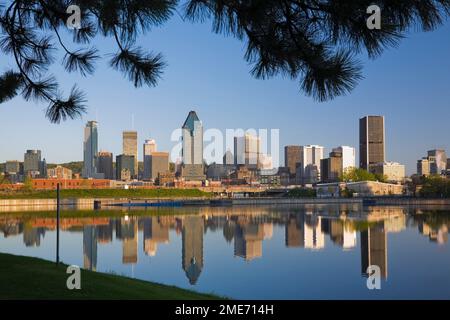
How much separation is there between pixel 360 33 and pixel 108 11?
3.10 meters

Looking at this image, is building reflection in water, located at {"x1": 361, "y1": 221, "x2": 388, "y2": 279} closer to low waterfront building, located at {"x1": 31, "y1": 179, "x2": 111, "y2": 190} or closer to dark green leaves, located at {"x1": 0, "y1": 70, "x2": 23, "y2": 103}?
dark green leaves, located at {"x1": 0, "y1": 70, "x2": 23, "y2": 103}

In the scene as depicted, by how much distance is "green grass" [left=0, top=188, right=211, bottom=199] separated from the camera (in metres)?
122

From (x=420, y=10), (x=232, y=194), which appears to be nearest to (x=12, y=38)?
(x=420, y=10)

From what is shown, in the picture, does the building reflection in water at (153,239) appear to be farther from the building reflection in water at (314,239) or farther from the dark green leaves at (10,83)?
the dark green leaves at (10,83)

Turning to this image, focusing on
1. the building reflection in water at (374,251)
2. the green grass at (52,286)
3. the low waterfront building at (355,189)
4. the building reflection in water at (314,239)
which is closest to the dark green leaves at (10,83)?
the green grass at (52,286)

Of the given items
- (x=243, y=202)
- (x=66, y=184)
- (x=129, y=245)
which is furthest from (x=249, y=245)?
(x=66, y=184)

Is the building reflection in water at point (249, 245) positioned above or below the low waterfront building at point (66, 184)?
below

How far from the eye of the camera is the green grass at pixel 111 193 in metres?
122

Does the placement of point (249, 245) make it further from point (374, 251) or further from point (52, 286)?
point (52, 286)

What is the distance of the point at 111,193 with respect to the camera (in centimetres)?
14338

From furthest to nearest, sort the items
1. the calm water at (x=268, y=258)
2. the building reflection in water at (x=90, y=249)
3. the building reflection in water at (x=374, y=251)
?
the building reflection in water at (x=90, y=249) < the building reflection in water at (x=374, y=251) < the calm water at (x=268, y=258)

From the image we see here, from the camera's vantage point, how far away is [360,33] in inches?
210

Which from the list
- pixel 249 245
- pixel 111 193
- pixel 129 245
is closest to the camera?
pixel 249 245
